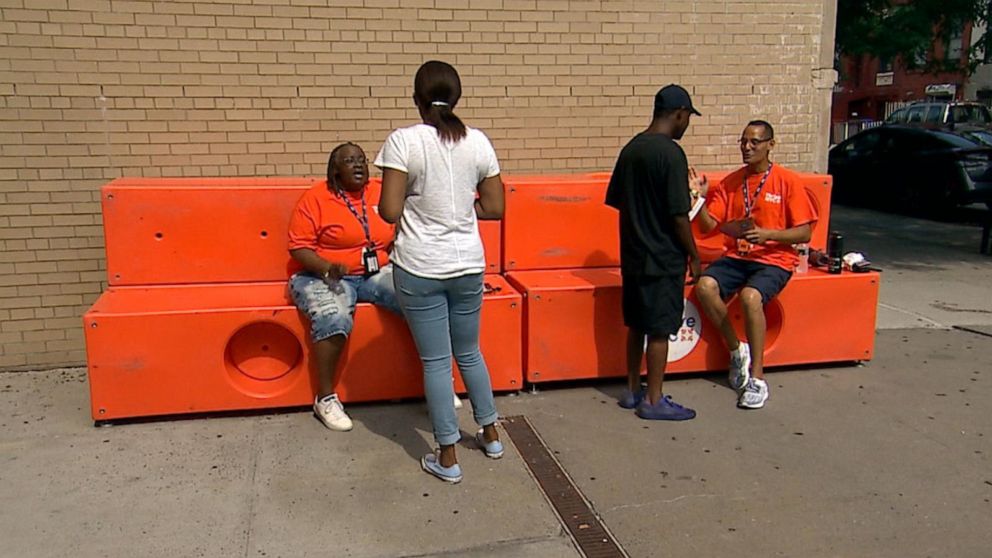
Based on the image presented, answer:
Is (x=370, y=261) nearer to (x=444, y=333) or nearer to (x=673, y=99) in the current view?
(x=444, y=333)

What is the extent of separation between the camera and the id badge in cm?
473

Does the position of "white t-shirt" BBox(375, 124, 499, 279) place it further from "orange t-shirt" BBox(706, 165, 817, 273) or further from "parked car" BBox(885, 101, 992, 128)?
"parked car" BBox(885, 101, 992, 128)

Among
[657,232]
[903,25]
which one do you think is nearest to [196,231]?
[657,232]

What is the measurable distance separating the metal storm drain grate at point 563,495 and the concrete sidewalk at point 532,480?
58 millimetres

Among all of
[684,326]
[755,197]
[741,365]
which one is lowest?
[741,365]

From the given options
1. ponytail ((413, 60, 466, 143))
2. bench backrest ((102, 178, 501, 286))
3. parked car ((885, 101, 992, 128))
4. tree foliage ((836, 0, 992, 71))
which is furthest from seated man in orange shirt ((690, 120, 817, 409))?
parked car ((885, 101, 992, 128))

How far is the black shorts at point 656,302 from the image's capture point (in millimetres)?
4523

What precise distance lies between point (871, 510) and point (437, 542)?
1.86 meters

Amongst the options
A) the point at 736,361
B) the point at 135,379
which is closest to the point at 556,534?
the point at 736,361

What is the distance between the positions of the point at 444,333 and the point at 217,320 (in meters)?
1.47

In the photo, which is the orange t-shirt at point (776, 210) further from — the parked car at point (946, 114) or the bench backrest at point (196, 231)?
the parked car at point (946, 114)

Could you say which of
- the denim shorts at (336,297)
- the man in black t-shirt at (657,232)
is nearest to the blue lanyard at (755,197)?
the man in black t-shirt at (657,232)

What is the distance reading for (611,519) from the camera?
358 cm

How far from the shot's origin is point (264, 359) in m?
4.82
